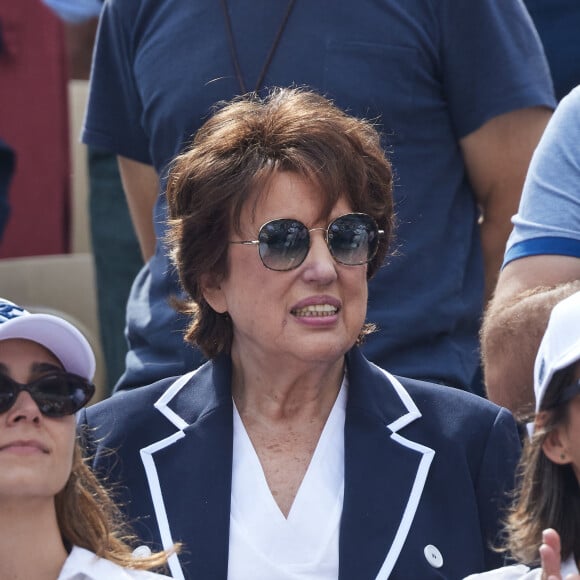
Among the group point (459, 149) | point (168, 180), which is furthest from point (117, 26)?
point (459, 149)

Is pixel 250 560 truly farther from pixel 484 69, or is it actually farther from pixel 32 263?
pixel 32 263

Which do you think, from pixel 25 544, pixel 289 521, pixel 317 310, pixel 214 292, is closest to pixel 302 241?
pixel 317 310

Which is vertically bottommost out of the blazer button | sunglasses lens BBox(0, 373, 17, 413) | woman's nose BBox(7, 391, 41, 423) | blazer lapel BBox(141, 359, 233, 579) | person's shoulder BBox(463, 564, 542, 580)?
the blazer button

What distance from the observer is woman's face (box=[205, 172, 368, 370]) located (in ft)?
11.2

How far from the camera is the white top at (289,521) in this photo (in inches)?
128

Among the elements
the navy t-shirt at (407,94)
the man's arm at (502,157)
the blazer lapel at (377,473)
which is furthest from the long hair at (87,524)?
the man's arm at (502,157)

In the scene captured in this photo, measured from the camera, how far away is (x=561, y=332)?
2.74 m

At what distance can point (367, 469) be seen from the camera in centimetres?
340

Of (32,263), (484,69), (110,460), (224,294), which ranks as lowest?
(32,263)

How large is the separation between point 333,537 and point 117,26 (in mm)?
1750

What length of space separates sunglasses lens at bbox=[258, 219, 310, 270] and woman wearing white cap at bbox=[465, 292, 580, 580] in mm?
775

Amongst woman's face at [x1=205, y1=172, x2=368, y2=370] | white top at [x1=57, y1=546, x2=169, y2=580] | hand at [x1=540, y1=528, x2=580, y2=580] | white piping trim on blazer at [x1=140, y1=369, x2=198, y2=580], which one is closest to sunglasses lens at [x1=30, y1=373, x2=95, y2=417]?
white top at [x1=57, y1=546, x2=169, y2=580]

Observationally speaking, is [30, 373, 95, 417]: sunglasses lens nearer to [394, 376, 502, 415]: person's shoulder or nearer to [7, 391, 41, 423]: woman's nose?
[7, 391, 41, 423]: woman's nose

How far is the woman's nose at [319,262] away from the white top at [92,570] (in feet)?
2.62
